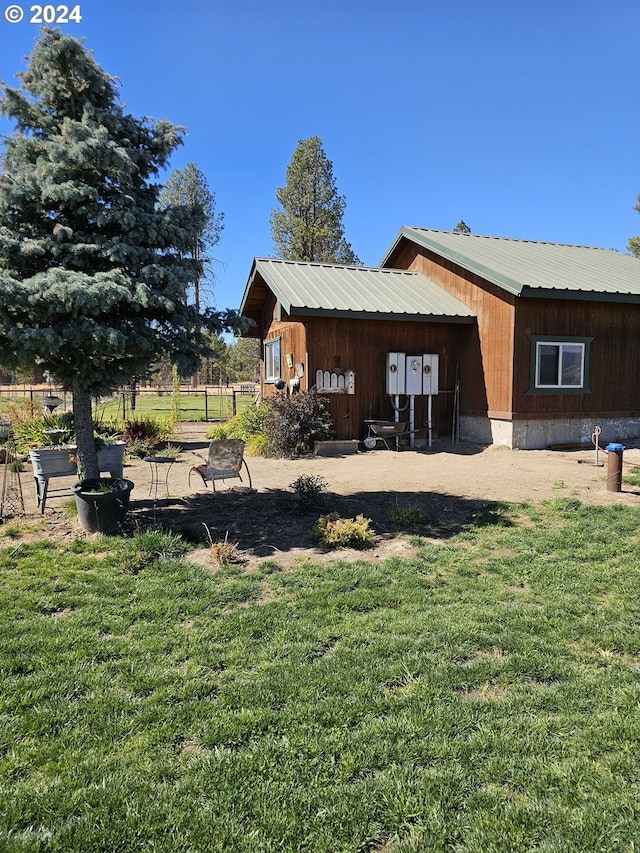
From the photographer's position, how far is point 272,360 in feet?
50.9

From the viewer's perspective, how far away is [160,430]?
1333 cm

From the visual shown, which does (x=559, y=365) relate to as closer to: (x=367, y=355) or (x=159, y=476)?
(x=367, y=355)

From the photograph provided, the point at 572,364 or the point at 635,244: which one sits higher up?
the point at 635,244

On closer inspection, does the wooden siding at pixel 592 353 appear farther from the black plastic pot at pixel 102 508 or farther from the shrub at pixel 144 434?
the black plastic pot at pixel 102 508

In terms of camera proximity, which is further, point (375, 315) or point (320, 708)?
point (375, 315)

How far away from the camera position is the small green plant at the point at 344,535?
212 inches

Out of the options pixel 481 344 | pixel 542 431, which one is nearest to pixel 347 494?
pixel 542 431

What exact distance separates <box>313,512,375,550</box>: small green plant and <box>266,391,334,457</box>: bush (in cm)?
591

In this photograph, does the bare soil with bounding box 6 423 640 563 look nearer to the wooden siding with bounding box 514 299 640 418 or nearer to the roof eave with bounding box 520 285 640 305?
the wooden siding with bounding box 514 299 640 418

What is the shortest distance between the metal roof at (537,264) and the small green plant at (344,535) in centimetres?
788

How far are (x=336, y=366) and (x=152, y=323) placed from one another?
264 inches

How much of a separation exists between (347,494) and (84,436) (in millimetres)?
3651

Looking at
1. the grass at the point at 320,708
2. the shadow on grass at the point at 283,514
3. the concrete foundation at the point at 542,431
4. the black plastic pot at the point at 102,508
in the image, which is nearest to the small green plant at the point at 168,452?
the shadow on grass at the point at 283,514

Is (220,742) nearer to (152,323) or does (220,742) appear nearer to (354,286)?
(152,323)
